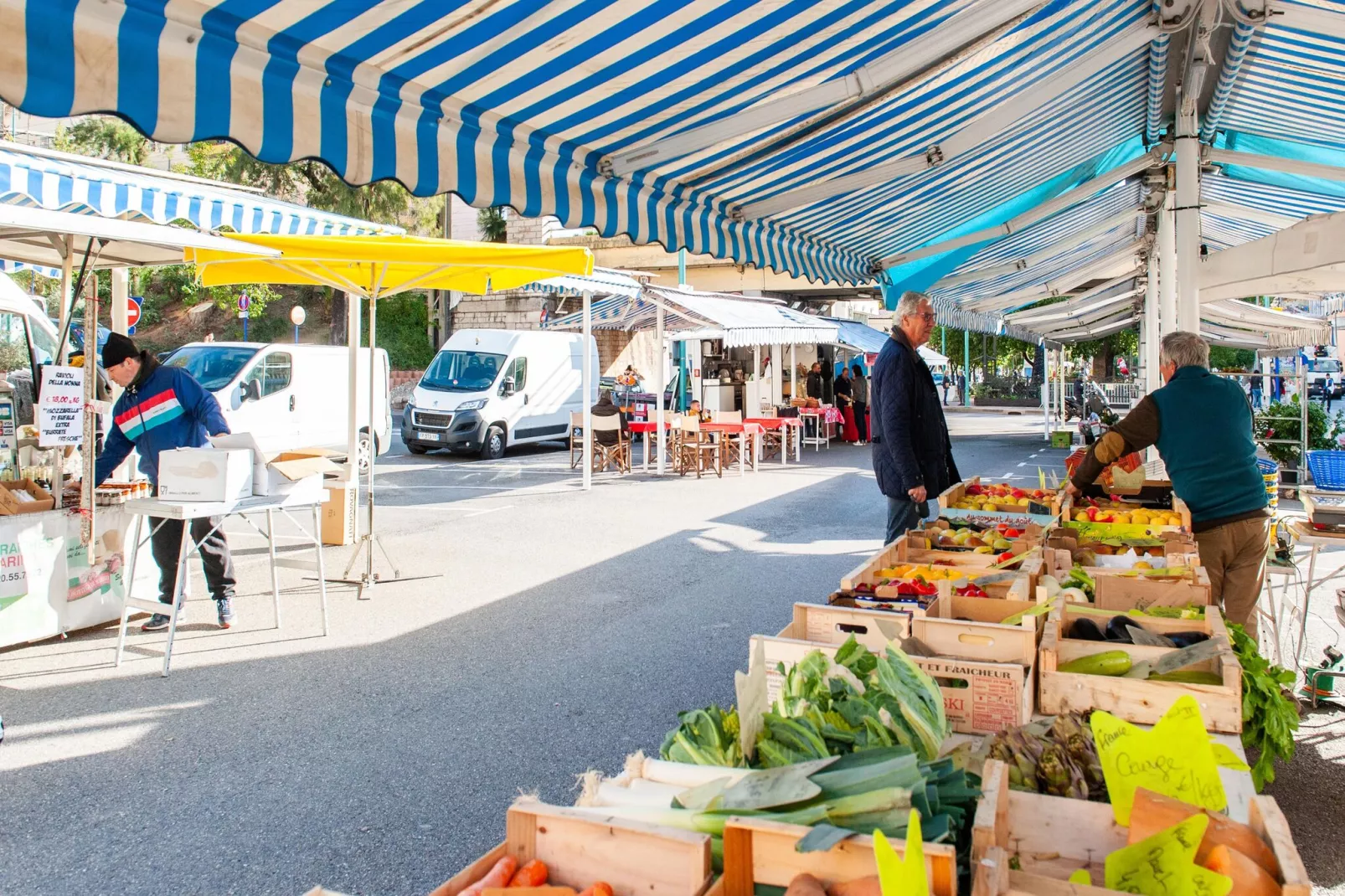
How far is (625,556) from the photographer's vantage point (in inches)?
367

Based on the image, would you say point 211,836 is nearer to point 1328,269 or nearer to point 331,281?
point 331,281

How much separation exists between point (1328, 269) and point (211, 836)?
5998 mm

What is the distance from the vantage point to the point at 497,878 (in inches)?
74.4

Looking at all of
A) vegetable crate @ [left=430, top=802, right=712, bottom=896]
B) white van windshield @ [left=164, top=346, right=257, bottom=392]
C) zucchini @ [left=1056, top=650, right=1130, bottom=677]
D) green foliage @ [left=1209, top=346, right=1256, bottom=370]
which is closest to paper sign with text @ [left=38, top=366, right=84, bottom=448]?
vegetable crate @ [left=430, top=802, right=712, bottom=896]

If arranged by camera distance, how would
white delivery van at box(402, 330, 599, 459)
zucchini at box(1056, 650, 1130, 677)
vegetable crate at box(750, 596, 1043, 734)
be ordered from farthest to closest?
1. white delivery van at box(402, 330, 599, 459)
2. zucchini at box(1056, 650, 1130, 677)
3. vegetable crate at box(750, 596, 1043, 734)

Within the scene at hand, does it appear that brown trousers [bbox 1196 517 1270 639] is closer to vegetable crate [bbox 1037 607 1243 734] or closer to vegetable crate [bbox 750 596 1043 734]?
vegetable crate [bbox 1037 607 1243 734]

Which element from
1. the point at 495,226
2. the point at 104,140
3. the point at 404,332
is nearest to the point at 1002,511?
the point at 495,226

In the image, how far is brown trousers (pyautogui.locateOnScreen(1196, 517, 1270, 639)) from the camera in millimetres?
4707

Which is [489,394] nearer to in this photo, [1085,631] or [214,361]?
[214,361]

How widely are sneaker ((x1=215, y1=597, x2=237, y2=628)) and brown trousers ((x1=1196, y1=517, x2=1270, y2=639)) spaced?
584cm

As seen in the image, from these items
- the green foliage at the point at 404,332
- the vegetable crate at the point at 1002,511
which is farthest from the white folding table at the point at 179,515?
the green foliage at the point at 404,332

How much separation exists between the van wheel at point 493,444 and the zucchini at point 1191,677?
53.3ft

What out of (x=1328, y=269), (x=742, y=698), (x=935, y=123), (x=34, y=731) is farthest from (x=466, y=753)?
(x=1328, y=269)

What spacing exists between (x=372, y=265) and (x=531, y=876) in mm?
6345
